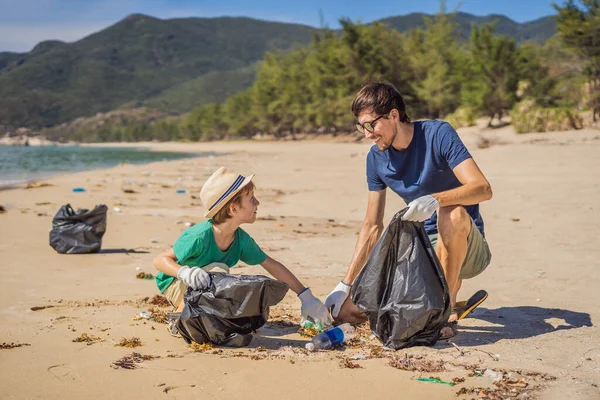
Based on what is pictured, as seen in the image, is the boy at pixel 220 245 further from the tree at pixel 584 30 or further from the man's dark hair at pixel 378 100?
the tree at pixel 584 30

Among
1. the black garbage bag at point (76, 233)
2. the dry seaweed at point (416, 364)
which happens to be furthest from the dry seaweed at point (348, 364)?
the black garbage bag at point (76, 233)

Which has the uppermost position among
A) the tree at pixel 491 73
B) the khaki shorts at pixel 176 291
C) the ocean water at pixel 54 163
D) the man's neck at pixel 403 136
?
the tree at pixel 491 73

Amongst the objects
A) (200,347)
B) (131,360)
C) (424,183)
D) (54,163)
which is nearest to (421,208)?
(424,183)

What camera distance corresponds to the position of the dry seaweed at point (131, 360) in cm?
297

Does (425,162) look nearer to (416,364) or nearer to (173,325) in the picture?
(416,364)

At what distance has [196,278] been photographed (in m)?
3.28

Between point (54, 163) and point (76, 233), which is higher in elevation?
point (76, 233)

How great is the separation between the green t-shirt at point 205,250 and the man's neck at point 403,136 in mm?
1035

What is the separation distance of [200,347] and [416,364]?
3.68ft

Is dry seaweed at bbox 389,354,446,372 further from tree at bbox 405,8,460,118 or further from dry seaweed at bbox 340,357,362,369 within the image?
tree at bbox 405,8,460,118

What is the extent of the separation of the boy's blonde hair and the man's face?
2.48 feet

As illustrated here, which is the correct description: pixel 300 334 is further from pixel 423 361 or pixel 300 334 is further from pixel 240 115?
pixel 240 115

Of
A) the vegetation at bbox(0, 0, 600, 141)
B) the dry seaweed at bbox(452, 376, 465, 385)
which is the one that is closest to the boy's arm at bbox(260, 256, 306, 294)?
the dry seaweed at bbox(452, 376, 465, 385)

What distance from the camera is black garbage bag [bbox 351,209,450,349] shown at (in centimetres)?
329
